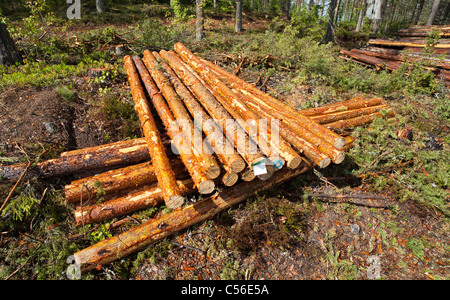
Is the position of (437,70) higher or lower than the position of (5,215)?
higher

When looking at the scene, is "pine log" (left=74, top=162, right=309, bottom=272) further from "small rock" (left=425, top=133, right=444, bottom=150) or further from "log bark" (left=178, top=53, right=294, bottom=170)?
"small rock" (left=425, top=133, right=444, bottom=150)

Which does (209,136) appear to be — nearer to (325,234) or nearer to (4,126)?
(325,234)

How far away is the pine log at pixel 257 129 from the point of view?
343 centimetres

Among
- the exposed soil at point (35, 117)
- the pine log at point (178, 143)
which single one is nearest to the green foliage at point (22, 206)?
the exposed soil at point (35, 117)

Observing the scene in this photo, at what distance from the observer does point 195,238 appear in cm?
349

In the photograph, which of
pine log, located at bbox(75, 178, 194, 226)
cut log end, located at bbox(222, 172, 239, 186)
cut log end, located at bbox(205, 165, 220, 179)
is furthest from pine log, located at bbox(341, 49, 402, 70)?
pine log, located at bbox(75, 178, 194, 226)

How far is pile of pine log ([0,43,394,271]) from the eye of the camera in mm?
3158

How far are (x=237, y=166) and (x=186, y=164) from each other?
33.2 inches

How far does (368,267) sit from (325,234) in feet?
2.28

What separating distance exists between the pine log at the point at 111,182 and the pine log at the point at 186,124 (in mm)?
700

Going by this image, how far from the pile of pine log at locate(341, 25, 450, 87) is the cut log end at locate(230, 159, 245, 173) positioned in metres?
8.19

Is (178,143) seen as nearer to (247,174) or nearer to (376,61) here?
(247,174)
